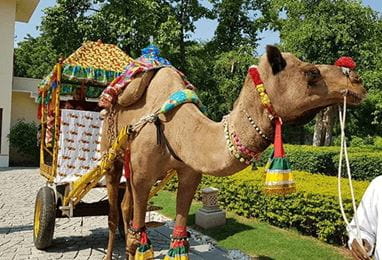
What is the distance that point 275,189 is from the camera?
104 inches

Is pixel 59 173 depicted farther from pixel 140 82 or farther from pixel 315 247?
pixel 315 247

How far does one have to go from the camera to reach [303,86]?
2502 millimetres

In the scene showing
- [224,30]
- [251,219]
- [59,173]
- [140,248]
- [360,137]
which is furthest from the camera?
[360,137]

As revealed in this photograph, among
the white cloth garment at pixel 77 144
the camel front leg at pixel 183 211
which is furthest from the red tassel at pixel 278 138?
the white cloth garment at pixel 77 144

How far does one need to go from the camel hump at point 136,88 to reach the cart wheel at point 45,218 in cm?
203

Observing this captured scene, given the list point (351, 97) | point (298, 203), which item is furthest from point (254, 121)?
point (298, 203)

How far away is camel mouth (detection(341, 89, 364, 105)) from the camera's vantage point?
243cm

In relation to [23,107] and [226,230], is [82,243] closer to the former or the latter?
[226,230]

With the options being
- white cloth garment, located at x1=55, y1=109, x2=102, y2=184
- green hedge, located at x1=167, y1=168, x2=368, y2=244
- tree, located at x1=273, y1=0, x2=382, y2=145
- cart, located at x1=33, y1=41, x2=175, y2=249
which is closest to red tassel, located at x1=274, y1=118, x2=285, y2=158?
cart, located at x1=33, y1=41, x2=175, y2=249

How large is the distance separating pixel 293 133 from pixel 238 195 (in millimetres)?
19395

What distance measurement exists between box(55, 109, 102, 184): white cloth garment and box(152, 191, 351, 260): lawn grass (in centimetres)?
240

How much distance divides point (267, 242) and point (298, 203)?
786 mm

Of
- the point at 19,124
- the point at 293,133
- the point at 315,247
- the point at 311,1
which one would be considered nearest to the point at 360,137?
the point at 293,133

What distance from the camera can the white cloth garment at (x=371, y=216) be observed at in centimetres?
223
